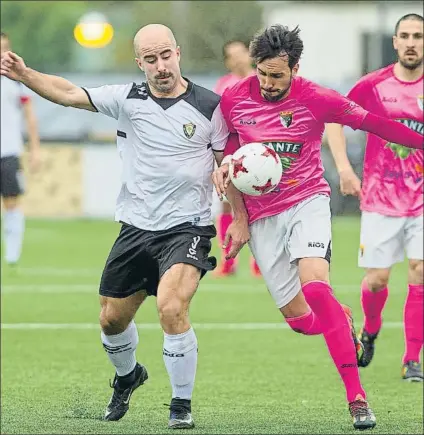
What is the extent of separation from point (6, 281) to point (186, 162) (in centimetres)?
780

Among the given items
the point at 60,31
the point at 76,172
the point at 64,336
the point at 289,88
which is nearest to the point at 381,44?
the point at 76,172

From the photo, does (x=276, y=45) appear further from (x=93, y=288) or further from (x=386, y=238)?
(x=93, y=288)

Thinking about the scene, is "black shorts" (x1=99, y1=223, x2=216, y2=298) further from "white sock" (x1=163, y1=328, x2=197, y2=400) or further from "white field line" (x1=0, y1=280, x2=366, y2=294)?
"white field line" (x1=0, y1=280, x2=366, y2=294)

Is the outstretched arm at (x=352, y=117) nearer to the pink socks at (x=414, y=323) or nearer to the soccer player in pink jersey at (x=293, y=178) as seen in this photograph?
the soccer player in pink jersey at (x=293, y=178)

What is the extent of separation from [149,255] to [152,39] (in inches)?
44.7

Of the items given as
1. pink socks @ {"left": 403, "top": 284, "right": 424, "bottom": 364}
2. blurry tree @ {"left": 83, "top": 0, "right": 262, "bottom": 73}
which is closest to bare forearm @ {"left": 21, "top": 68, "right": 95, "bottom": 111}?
pink socks @ {"left": 403, "top": 284, "right": 424, "bottom": 364}

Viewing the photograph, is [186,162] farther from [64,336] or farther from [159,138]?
[64,336]

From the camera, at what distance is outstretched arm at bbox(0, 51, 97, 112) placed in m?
6.67

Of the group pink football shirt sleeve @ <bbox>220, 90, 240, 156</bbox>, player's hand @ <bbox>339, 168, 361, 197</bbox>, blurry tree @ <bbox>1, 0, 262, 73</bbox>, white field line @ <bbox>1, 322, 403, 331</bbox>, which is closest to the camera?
pink football shirt sleeve @ <bbox>220, 90, 240, 156</bbox>

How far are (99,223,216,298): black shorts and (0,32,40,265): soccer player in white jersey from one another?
7.25 m

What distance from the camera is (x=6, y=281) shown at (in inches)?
563

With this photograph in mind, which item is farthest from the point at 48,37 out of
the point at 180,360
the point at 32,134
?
the point at 180,360

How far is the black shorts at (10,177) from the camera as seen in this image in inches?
550

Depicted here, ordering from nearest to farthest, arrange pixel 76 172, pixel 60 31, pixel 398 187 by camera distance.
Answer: pixel 398 187 → pixel 76 172 → pixel 60 31
